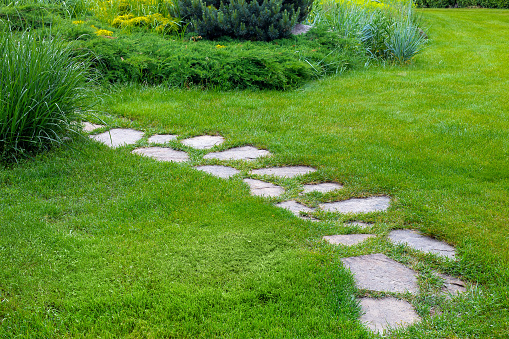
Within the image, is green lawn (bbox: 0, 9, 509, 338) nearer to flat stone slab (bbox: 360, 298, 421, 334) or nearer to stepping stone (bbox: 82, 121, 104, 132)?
flat stone slab (bbox: 360, 298, 421, 334)

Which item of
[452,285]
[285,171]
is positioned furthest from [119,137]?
[452,285]

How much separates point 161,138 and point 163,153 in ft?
1.54

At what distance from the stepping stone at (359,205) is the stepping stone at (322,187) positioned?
196 millimetres

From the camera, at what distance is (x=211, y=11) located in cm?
776

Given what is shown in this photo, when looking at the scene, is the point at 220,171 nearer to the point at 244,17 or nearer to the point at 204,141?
the point at 204,141

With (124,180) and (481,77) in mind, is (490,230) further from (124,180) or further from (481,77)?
(481,77)

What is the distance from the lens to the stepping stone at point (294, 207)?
3.22 metres

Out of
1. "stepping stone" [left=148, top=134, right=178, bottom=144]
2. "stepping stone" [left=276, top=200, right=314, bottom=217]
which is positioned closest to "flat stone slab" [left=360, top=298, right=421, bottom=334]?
"stepping stone" [left=276, top=200, right=314, bottom=217]


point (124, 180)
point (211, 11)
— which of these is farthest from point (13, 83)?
point (211, 11)

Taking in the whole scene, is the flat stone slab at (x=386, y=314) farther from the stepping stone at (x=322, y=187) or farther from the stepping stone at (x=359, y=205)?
the stepping stone at (x=322, y=187)

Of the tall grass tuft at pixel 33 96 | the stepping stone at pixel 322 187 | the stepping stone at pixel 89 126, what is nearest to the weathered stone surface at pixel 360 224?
the stepping stone at pixel 322 187

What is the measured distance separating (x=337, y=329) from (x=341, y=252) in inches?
26.8

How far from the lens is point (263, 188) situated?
3578 mm

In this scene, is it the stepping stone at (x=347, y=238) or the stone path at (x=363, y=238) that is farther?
the stepping stone at (x=347, y=238)
